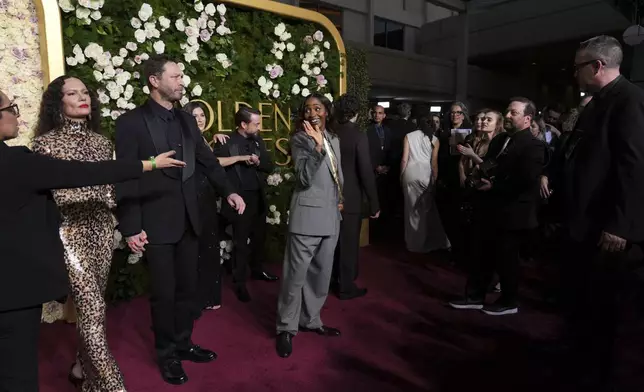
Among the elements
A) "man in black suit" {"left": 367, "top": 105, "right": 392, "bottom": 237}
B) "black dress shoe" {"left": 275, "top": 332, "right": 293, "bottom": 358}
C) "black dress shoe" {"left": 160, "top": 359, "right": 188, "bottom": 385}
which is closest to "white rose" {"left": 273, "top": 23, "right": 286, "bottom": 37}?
"man in black suit" {"left": 367, "top": 105, "right": 392, "bottom": 237}

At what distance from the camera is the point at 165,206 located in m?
2.56

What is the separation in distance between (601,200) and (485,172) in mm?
1452

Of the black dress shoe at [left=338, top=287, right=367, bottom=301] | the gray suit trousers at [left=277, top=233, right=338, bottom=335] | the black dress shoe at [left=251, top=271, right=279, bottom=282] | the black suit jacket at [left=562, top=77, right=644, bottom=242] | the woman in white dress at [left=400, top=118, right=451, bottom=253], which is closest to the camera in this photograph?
the black suit jacket at [left=562, top=77, right=644, bottom=242]

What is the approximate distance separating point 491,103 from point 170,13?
51.0ft

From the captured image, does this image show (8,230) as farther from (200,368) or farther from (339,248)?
(339,248)

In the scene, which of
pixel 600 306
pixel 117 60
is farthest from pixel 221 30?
pixel 600 306

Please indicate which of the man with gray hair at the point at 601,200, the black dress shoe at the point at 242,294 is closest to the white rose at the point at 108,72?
the black dress shoe at the point at 242,294

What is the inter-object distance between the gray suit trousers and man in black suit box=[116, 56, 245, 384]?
463mm

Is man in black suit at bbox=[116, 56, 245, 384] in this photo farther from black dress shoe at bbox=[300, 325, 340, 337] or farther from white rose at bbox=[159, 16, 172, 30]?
white rose at bbox=[159, 16, 172, 30]

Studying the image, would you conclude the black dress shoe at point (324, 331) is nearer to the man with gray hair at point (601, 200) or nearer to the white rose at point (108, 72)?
the man with gray hair at point (601, 200)

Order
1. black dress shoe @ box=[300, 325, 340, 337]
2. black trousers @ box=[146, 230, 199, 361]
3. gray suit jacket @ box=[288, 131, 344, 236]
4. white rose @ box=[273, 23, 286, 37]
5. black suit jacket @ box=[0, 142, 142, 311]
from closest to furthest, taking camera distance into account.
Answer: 1. black suit jacket @ box=[0, 142, 142, 311]
2. black trousers @ box=[146, 230, 199, 361]
3. gray suit jacket @ box=[288, 131, 344, 236]
4. black dress shoe @ box=[300, 325, 340, 337]
5. white rose @ box=[273, 23, 286, 37]

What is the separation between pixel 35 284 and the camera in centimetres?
169

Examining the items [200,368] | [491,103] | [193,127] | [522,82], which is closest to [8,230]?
[193,127]

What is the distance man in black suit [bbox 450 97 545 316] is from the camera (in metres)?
3.40
